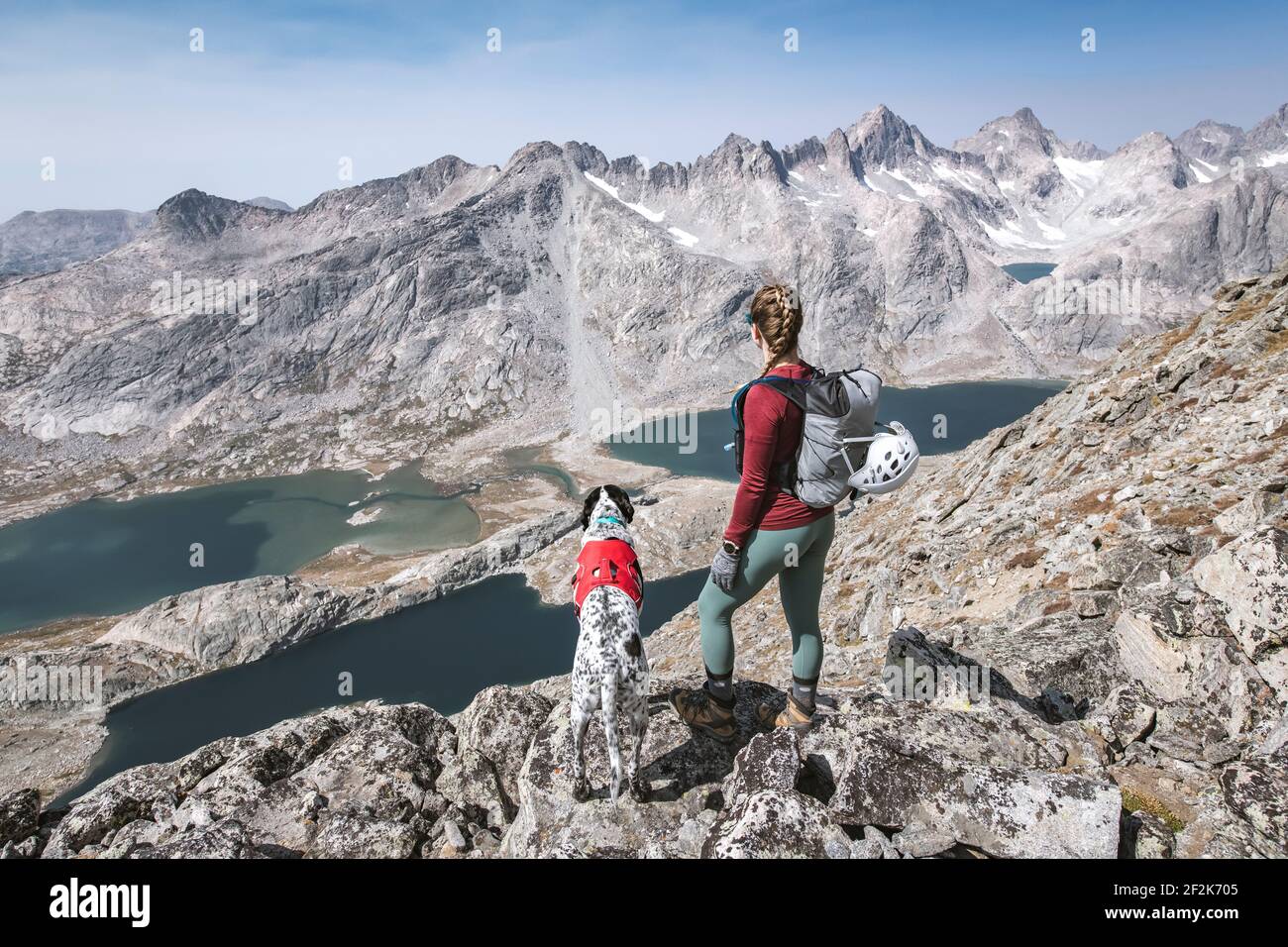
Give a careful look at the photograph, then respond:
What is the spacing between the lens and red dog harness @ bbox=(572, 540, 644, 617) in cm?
872

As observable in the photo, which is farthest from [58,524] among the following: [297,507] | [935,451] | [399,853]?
[935,451]

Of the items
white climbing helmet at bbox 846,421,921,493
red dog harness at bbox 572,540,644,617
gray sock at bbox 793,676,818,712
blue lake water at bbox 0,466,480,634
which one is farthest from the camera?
blue lake water at bbox 0,466,480,634

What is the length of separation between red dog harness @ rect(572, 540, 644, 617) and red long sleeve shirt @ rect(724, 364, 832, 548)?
185 centimetres

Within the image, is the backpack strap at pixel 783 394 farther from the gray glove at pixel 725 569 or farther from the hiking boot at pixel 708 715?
the hiking boot at pixel 708 715

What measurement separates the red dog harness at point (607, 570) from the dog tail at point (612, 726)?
3.80 feet

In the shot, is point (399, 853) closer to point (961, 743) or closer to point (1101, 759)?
point (961, 743)

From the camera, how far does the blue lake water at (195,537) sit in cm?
13288

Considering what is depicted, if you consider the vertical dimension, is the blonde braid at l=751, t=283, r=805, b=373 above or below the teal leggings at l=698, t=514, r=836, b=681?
above

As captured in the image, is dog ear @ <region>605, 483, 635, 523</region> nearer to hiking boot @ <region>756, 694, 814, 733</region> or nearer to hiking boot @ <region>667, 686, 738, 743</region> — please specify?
hiking boot @ <region>667, 686, 738, 743</region>

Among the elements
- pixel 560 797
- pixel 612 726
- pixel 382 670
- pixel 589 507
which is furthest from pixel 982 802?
pixel 382 670

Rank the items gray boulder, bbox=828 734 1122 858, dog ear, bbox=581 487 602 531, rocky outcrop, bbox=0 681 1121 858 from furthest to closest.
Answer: dog ear, bbox=581 487 602 531, rocky outcrop, bbox=0 681 1121 858, gray boulder, bbox=828 734 1122 858

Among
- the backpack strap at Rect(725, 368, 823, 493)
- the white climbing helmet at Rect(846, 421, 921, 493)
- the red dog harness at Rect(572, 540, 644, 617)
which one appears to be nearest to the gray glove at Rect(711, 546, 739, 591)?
the backpack strap at Rect(725, 368, 823, 493)
